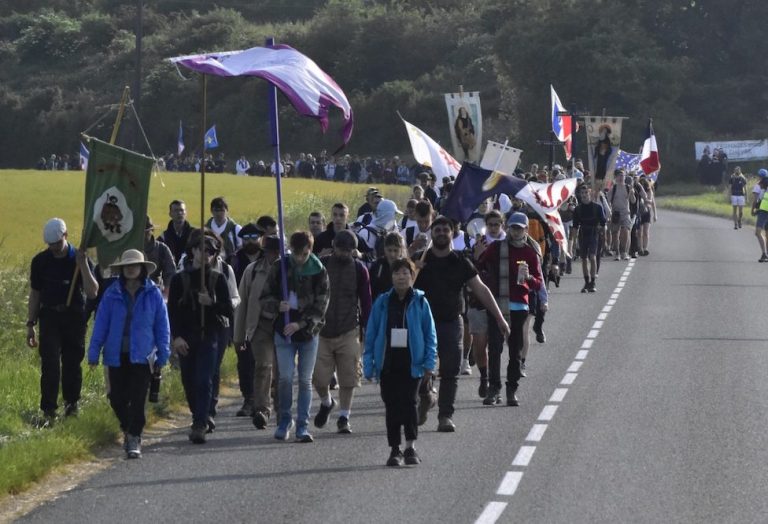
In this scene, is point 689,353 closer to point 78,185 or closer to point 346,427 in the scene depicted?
point 346,427

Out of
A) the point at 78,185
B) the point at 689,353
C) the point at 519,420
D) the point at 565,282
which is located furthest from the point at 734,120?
the point at 519,420

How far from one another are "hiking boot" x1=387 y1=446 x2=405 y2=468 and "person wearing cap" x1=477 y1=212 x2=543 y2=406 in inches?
125

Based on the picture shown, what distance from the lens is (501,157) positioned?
2194 cm

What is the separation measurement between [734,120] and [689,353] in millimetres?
58912

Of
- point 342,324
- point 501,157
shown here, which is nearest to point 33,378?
point 342,324

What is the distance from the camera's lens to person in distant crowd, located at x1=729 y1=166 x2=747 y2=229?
1586 inches

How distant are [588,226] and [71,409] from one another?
13864 mm

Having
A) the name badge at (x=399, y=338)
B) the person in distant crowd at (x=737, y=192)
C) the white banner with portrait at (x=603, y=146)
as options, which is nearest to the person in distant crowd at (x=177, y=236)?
the name badge at (x=399, y=338)

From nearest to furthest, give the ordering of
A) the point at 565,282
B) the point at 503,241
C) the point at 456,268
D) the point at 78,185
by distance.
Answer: the point at 456,268, the point at 503,241, the point at 565,282, the point at 78,185

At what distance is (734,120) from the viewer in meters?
74.8

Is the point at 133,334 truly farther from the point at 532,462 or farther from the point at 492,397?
the point at 492,397

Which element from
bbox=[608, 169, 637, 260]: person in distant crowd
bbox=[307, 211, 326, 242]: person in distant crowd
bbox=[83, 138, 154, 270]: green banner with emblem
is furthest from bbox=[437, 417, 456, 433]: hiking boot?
bbox=[608, 169, 637, 260]: person in distant crowd

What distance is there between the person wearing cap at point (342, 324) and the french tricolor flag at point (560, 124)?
22.0 meters

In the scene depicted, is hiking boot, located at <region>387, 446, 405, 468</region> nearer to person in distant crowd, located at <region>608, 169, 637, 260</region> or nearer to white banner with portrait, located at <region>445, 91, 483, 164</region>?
white banner with portrait, located at <region>445, 91, 483, 164</region>
